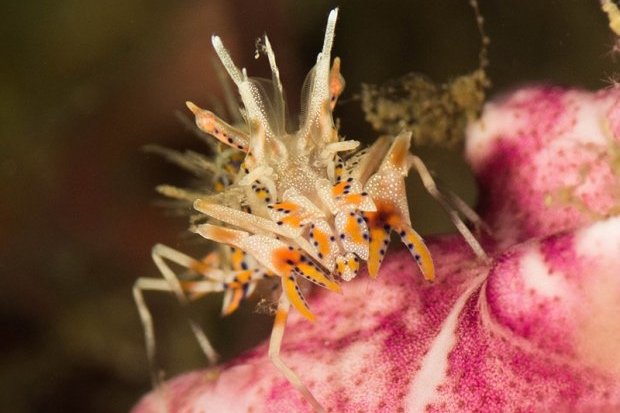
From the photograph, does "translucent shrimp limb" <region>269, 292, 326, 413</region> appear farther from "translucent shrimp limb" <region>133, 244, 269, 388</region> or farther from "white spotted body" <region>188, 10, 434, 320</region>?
A: "translucent shrimp limb" <region>133, 244, 269, 388</region>

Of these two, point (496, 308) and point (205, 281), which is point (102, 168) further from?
point (496, 308)

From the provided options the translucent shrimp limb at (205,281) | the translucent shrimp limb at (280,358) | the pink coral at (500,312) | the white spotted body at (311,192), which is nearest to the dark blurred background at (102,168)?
the translucent shrimp limb at (205,281)

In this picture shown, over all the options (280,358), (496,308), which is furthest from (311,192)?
(496,308)

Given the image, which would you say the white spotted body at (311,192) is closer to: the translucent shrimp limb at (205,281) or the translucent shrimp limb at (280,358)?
the translucent shrimp limb at (280,358)

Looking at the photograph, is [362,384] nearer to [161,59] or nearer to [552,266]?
[552,266]

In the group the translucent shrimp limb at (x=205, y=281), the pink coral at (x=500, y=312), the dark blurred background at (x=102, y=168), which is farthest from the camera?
the dark blurred background at (x=102, y=168)

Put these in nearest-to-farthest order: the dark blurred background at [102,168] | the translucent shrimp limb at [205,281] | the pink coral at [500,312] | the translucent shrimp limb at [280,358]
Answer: the pink coral at [500,312] → the translucent shrimp limb at [280,358] → the translucent shrimp limb at [205,281] → the dark blurred background at [102,168]
